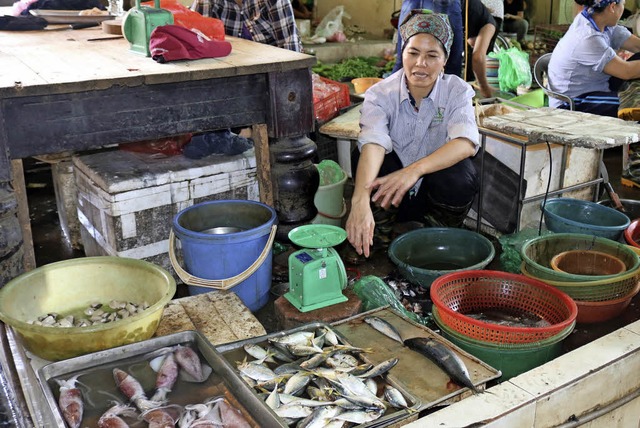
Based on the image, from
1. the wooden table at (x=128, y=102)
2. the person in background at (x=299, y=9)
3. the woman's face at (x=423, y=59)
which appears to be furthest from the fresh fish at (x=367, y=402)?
the person in background at (x=299, y=9)

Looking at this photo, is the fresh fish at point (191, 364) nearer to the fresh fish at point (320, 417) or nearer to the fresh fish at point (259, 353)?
the fresh fish at point (259, 353)

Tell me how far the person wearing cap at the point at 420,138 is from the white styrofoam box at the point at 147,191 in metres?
0.72

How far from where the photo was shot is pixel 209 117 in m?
3.13

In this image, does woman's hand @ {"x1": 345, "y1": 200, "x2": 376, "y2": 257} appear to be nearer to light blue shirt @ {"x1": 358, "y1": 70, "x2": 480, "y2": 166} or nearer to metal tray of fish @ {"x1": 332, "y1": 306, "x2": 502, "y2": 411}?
metal tray of fish @ {"x1": 332, "y1": 306, "x2": 502, "y2": 411}

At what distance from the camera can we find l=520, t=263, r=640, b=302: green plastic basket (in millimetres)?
3199

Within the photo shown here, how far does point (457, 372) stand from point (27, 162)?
5.06 meters

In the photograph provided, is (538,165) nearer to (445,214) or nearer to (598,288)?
(445,214)

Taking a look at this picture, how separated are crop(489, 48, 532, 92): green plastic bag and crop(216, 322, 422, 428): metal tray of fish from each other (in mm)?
5323

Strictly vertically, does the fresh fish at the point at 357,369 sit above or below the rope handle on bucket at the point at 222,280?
below

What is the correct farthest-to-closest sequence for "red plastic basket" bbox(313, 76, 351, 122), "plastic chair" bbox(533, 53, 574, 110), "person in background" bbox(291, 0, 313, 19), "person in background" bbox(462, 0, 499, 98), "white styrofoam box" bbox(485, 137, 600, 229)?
1. "person in background" bbox(291, 0, 313, 19)
2. "person in background" bbox(462, 0, 499, 98)
3. "plastic chair" bbox(533, 53, 574, 110)
4. "red plastic basket" bbox(313, 76, 351, 122)
5. "white styrofoam box" bbox(485, 137, 600, 229)

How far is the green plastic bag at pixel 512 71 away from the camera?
23.8 feet

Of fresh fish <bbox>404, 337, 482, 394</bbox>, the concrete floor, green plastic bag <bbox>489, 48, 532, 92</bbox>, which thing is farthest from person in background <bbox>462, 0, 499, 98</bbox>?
fresh fish <bbox>404, 337, 482, 394</bbox>

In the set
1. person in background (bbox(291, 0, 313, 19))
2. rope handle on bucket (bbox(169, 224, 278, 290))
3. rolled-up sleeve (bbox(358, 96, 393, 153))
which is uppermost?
person in background (bbox(291, 0, 313, 19))

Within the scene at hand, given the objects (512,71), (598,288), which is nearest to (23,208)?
(598,288)
